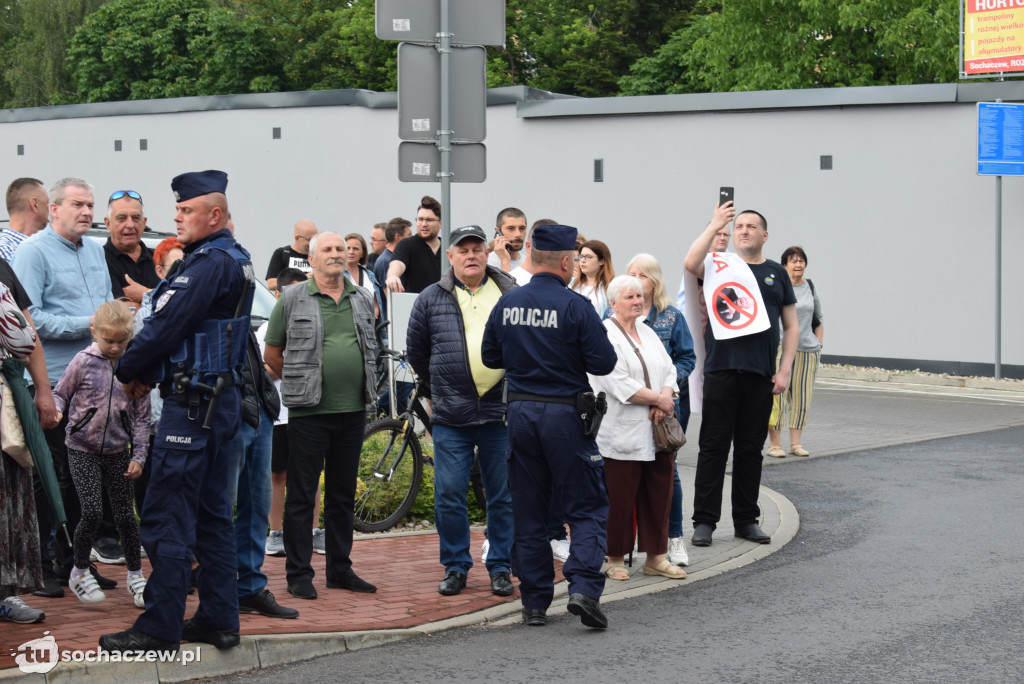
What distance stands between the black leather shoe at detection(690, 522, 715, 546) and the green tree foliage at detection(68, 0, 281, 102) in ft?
115

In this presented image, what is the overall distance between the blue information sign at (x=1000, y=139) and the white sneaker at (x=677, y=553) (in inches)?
467

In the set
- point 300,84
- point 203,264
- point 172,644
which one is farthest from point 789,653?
point 300,84

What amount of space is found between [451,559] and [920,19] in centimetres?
2294

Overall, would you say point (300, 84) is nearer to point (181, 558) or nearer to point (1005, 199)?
point (1005, 199)

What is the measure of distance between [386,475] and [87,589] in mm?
2784

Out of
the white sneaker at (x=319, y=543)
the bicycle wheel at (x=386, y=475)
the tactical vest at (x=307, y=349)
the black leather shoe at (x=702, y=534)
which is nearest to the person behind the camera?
the tactical vest at (x=307, y=349)

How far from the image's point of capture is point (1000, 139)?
18234 millimetres

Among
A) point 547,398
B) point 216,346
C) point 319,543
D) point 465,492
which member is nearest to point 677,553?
point 465,492

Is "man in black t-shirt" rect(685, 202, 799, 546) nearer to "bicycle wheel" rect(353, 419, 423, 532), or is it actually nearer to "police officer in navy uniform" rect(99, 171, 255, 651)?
"bicycle wheel" rect(353, 419, 423, 532)

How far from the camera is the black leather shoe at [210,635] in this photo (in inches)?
232

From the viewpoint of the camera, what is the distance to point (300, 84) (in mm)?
42531

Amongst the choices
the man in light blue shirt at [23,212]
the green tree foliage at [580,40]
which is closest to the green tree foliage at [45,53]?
the green tree foliage at [580,40]

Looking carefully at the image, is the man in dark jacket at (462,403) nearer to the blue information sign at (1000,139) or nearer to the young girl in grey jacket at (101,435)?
the young girl in grey jacket at (101,435)

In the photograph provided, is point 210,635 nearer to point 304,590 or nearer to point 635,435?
point 304,590
